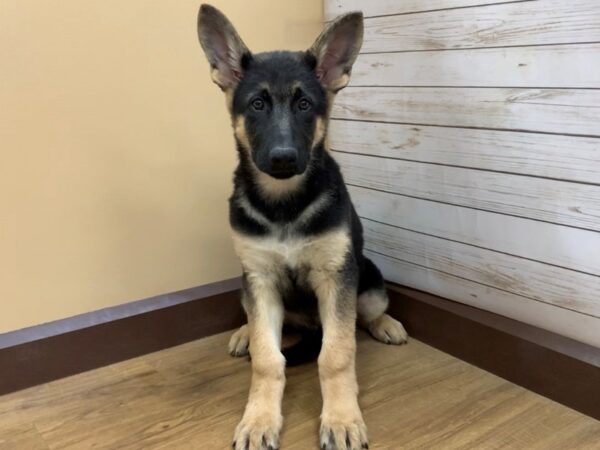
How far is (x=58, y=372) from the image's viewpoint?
2.57m

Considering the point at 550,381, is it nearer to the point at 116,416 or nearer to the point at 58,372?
the point at 116,416

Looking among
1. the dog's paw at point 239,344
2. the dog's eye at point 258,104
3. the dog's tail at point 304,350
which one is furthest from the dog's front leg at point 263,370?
the dog's eye at point 258,104

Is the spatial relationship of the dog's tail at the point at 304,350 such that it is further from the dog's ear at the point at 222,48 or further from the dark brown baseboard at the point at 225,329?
the dog's ear at the point at 222,48

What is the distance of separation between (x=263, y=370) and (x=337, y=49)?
3.83ft

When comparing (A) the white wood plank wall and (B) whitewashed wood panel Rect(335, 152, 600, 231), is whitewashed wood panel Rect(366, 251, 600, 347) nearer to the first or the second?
(A) the white wood plank wall

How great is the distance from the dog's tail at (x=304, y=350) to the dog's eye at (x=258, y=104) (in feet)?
3.44

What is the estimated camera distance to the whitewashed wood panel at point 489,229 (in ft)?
7.07

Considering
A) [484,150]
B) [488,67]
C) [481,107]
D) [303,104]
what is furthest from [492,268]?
[303,104]

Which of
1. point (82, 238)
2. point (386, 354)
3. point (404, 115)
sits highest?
point (404, 115)

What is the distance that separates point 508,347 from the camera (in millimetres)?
2381

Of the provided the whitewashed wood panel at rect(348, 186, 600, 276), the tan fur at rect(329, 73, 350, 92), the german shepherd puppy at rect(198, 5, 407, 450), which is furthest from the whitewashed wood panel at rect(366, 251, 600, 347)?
the tan fur at rect(329, 73, 350, 92)

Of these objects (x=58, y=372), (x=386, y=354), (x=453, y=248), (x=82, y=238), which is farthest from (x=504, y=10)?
(x=58, y=372)

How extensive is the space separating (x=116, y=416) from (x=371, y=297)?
1158 millimetres

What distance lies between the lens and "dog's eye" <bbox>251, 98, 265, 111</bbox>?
209cm
